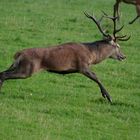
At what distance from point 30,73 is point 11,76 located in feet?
1.13

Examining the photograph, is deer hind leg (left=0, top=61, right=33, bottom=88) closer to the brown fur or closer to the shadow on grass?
the brown fur

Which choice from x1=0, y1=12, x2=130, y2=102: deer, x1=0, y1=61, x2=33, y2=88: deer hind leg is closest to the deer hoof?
x1=0, y1=12, x2=130, y2=102: deer

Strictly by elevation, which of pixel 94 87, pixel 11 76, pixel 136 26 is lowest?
pixel 136 26

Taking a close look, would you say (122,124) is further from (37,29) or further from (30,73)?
(37,29)

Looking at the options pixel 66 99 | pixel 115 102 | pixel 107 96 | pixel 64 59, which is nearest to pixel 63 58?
pixel 64 59

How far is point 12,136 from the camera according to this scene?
31.0 feet

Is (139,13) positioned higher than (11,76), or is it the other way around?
(11,76)

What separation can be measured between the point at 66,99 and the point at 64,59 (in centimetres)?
83

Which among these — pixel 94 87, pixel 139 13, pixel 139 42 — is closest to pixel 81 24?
pixel 139 13

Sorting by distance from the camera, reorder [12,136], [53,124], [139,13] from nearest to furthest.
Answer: [12,136]
[53,124]
[139,13]

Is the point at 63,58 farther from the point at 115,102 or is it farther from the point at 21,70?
the point at 115,102

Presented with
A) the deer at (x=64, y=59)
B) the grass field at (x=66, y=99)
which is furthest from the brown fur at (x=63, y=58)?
the grass field at (x=66, y=99)

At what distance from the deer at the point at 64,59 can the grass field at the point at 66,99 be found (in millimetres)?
395

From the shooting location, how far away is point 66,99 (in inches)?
474
